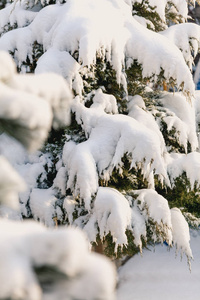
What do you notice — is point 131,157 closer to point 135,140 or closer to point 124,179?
point 135,140

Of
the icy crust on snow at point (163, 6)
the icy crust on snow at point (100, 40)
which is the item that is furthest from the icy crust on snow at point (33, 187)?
the icy crust on snow at point (163, 6)

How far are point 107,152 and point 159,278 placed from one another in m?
3.81

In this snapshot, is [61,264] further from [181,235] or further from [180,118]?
[180,118]

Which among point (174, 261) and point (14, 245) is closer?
point (14, 245)

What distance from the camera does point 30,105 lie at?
0.68 meters

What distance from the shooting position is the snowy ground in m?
5.82

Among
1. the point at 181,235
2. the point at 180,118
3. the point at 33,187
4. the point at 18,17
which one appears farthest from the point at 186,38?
the point at 33,187

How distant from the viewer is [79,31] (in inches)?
148

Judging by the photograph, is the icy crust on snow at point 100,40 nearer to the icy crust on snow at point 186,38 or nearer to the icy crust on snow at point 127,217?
the icy crust on snow at point 186,38

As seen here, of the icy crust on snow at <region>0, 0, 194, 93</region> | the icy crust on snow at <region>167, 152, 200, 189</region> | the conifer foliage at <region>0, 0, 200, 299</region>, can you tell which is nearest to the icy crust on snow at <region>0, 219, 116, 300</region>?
the conifer foliage at <region>0, 0, 200, 299</region>

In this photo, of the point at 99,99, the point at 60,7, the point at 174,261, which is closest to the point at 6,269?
the point at 99,99

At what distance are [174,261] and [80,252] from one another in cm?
685

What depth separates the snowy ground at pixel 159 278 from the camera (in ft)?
19.1

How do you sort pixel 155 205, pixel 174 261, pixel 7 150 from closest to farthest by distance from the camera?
pixel 155 205 < pixel 7 150 < pixel 174 261
